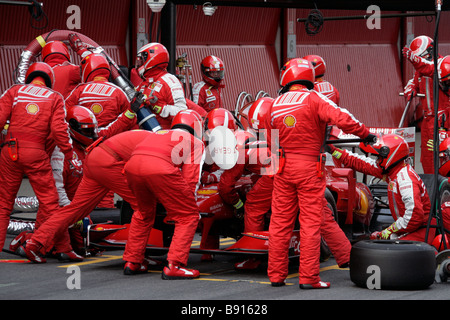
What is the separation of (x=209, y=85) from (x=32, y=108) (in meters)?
4.80

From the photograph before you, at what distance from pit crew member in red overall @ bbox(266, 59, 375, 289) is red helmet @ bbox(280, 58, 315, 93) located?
17 cm

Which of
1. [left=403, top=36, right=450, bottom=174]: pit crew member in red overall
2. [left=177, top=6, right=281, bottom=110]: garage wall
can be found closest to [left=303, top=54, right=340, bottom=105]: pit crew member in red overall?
[left=403, top=36, right=450, bottom=174]: pit crew member in red overall

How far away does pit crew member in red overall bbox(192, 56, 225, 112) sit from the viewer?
12.8 m

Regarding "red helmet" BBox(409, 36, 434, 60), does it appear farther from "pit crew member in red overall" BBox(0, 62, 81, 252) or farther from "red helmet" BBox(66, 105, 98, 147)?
"pit crew member in red overall" BBox(0, 62, 81, 252)

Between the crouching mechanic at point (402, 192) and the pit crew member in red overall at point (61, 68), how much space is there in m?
4.70

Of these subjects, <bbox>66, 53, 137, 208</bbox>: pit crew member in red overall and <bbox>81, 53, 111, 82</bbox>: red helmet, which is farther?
<bbox>81, 53, 111, 82</bbox>: red helmet

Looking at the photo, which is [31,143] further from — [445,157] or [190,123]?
[445,157]

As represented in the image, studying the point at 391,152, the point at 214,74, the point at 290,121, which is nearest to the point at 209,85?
the point at 214,74

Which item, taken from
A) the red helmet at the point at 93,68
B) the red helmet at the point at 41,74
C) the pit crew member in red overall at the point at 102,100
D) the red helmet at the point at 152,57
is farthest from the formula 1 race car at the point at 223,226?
the red helmet at the point at 93,68

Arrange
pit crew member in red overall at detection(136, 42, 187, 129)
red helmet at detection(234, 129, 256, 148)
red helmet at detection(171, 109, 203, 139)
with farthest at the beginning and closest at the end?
pit crew member in red overall at detection(136, 42, 187, 129) < red helmet at detection(234, 129, 256, 148) < red helmet at detection(171, 109, 203, 139)

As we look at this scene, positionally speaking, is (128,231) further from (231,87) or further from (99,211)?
(231,87)

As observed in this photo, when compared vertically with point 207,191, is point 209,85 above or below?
above

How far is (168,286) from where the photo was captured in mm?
7176

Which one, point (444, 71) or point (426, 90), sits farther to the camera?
point (426, 90)
